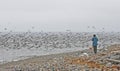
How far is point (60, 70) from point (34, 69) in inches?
87.4

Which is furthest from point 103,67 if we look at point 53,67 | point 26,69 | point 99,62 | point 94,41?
point 94,41

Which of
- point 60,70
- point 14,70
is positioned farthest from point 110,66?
point 14,70

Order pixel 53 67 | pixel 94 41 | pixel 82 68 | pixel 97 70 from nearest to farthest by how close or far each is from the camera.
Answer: pixel 97 70, pixel 82 68, pixel 53 67, pixel 94 41

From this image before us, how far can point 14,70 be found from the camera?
73.8 ft

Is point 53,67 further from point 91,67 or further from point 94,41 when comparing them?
point 94,41

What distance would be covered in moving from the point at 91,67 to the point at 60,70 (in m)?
1.84

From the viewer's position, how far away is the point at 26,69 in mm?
22172

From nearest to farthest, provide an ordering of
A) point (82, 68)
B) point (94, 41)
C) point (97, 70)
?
point (97, 70) → point (82, 68) → point (94, 41)

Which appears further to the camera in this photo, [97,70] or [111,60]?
[111,60]

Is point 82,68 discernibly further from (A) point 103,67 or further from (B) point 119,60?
(B) point 119,60

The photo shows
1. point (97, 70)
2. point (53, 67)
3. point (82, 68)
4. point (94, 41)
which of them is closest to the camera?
point (97, 70)

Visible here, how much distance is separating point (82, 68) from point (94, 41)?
7.87m

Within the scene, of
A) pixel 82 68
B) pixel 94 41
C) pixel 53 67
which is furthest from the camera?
pixel 94 41

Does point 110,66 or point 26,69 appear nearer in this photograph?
point 110,66
